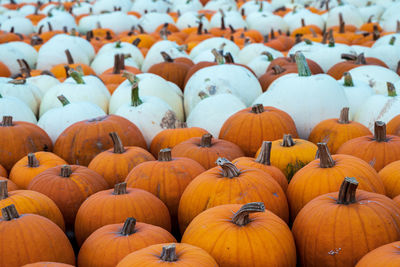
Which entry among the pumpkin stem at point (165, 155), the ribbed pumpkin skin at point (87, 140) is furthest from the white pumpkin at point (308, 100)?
the pumpkin stem at point (165, 155)

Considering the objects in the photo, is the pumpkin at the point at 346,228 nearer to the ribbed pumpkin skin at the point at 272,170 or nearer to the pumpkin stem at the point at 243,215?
the pumpkin stem at the point at 243,215

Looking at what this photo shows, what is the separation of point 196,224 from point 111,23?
945 centimetres

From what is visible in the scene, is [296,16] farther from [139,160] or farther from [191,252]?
[191,252]

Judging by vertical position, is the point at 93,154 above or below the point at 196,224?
below

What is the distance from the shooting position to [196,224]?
2336 millimetres

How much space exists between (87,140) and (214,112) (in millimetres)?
1221

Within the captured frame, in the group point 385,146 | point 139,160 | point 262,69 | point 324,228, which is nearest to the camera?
point 324,228

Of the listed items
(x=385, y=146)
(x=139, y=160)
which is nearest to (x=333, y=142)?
(x=385, y=146)

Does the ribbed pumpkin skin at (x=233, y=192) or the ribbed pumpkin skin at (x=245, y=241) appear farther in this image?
the ribbed pumpkin skin at (x=233, y=192)

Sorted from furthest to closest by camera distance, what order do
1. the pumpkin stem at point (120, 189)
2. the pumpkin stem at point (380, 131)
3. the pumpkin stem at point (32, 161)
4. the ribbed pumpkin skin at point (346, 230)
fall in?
the pumpkin stem at point (32, 161)
the pumpkin stem at point (380, 131)
the pumpkin stem at point (120, 189)
the ribbed pumpkin skin at point (346, 230)

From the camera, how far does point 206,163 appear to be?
11.8 feet

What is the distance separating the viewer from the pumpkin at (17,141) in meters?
3.98

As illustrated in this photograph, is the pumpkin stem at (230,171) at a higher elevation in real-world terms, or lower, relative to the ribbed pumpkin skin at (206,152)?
higher

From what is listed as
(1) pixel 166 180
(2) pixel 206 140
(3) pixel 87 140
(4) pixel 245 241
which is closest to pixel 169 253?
(4) pixel 245 241
